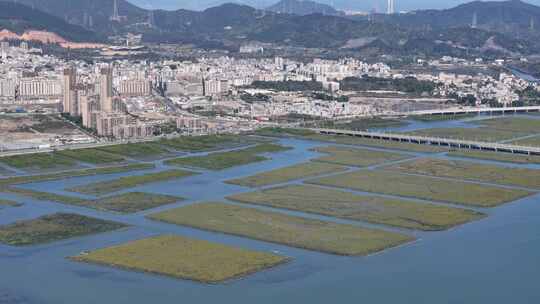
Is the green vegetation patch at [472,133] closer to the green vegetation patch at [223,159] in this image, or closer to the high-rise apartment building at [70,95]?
the green vegetation patch at [223,159]

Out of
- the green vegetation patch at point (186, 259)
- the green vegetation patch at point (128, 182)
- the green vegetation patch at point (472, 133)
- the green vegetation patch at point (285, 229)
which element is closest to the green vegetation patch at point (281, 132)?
the green vegetation patch at point (472, 133)

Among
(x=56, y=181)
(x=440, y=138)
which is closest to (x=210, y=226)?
(x=56, y=181)

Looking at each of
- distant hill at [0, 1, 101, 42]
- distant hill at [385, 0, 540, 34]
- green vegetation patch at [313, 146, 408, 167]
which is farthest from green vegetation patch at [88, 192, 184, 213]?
distant hill at [385, 0, 540, 34]

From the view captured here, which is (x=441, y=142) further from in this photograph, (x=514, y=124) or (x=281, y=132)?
(x=514, y=124)

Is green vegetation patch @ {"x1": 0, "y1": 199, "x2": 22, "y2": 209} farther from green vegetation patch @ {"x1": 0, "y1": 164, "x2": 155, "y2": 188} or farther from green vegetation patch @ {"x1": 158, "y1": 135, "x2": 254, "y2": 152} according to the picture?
green vegetation patch @ {"x1": 158, "y1": 135, "x2": 254, "y2": 152}

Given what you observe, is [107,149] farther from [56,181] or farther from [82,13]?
[82,13]

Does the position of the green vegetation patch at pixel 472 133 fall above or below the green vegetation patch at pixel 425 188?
above
